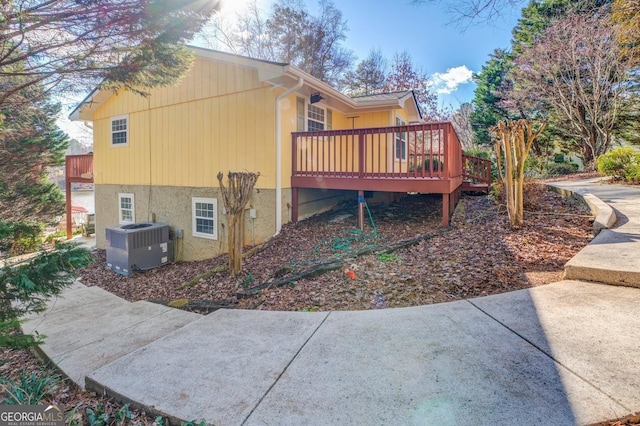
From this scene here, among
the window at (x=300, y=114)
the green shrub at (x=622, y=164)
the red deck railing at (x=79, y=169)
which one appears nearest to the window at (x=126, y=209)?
the red deck railing at (x=79, y=169)

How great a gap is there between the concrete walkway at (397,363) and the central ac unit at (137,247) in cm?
496

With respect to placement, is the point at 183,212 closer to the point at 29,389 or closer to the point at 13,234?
the point at 13,234

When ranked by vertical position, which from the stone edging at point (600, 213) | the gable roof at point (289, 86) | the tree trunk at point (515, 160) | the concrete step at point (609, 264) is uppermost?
the gable roof at point (289, 86)

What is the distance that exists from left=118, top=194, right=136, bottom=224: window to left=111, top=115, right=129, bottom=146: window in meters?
1.73

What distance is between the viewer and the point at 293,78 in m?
7.23

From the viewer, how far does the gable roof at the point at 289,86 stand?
280 inches

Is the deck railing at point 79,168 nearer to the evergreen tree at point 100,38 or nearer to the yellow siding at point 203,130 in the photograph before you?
the yellow siding at point 203,130

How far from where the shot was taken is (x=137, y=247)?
8.45 meters

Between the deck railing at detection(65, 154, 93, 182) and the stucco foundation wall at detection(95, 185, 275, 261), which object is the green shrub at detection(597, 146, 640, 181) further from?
the deck railing at detection(65, 154, 93, 182)

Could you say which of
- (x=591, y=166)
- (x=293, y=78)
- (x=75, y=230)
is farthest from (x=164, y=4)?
(x=591, y=166)

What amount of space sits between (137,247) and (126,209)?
10.6 ft

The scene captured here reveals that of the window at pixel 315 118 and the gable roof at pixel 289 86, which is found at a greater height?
the gable roof at pixel 289 86

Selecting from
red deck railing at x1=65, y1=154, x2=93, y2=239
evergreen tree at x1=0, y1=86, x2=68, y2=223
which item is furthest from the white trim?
evergreen tree at x1=0, y1=86, x2=68, y2=223
